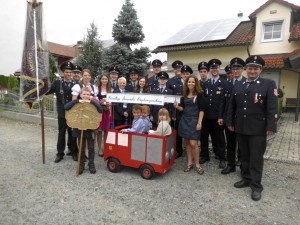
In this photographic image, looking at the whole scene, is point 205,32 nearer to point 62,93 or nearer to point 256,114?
point 62,93

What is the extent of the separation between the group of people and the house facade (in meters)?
9.21

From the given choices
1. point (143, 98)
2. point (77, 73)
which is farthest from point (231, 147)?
point (77, 73)

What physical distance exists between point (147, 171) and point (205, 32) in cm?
1323

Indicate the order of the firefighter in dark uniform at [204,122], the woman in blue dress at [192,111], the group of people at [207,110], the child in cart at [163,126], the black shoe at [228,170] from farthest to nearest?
the firefighter in dark uniform at [204,122] → the black shoe at [228,170] → the woman in blue dress at [192,111] → the child in cart at [163,126] → the group of people at [207,110]

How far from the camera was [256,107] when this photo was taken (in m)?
3.59

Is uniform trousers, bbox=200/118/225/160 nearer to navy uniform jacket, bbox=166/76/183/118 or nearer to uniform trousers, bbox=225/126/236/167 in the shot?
uniform trousers, bbox=225/126/236/167

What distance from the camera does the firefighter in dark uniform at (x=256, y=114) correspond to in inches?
136

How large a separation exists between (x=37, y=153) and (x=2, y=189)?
78.4 inches

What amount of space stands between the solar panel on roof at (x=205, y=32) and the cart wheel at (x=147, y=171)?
11.4 m

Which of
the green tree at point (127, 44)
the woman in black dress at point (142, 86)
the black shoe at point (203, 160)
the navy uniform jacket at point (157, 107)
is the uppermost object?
the green tree at point (127, 44)

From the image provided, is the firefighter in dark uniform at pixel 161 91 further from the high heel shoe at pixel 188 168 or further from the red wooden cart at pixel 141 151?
the high heel shoe at pixel 188 168

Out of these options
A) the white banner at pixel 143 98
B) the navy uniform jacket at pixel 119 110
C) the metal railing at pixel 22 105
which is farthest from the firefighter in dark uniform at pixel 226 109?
the metal railing at pixel 22 105

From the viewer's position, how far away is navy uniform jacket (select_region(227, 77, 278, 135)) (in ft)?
11.3

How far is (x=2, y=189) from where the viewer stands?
12.1ft
